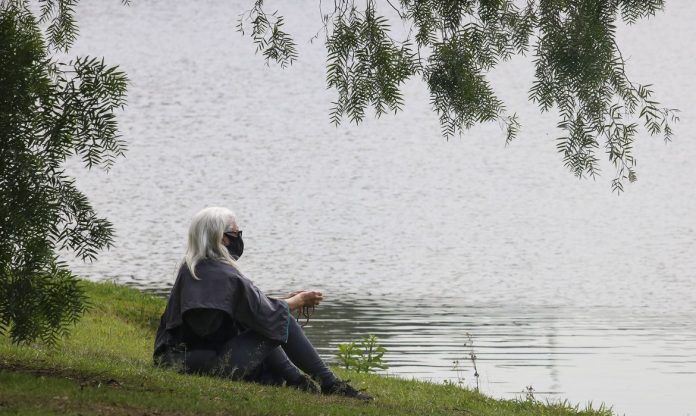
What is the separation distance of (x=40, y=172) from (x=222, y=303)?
1.55 metres

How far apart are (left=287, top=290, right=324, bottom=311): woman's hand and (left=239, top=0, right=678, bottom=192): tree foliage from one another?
144 centimetres

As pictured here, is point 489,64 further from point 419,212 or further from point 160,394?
point 419,212

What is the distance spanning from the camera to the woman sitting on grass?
8.52 metres

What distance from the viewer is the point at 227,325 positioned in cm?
877

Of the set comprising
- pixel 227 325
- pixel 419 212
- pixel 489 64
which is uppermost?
pixel 419 212

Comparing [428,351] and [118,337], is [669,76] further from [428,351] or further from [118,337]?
[118,337]

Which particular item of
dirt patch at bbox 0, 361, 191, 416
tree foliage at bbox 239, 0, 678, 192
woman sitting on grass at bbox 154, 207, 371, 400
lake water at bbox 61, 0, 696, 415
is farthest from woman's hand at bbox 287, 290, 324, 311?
lake water at bbox 61, 0, 696, 415

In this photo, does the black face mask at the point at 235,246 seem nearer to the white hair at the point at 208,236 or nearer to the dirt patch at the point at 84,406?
the white hair at the point at 208,236

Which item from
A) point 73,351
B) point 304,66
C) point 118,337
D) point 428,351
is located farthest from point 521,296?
point 304,66

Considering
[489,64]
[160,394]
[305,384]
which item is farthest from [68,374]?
[489,64]

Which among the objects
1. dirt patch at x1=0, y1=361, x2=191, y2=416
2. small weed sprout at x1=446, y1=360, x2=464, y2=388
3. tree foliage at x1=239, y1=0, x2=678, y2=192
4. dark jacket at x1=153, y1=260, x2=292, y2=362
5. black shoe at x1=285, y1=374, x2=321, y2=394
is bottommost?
dirt patch at x1=0, y1=361, x2=191, y2=416

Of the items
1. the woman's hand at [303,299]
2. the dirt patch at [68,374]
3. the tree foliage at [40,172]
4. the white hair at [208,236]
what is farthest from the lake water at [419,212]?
the tree foliage at [40,172]

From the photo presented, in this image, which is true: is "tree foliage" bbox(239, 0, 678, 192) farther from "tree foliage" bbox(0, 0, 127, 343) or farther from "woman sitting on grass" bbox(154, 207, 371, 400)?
"tree foliage" bbox(0, 0, 127, 343)

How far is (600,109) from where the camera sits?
9.43 metres
